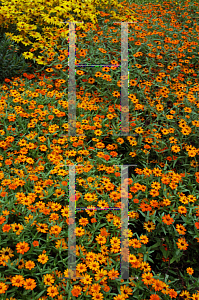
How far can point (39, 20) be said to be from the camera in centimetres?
504

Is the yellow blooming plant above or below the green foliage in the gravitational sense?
above

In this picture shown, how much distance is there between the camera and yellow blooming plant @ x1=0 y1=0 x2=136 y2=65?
4.77m

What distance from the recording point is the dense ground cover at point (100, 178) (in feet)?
7.50

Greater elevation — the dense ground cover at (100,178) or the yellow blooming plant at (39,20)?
the yellow blooming plant at (39,20)

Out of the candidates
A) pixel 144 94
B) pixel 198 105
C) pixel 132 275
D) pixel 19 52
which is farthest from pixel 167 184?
pixel 19 52

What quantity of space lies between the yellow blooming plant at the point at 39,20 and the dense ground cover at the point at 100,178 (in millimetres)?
202

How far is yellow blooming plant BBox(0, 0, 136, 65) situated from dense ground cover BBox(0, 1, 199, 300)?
202 mm

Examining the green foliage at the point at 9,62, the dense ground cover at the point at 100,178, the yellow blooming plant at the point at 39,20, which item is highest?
the yellow blooming plant at the point at 39,20

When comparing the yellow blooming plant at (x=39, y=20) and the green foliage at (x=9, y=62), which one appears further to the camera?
the yellow blooming plant at (x=39, y=20)

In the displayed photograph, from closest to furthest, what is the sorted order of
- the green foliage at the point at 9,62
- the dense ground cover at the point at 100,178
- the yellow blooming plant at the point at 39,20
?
1. the dense ground cover at the point at 100,178
2. the green foliage at the point at 9,62
3. the yellow blooming plant at the point at 39,20

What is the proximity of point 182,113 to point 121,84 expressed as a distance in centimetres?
106

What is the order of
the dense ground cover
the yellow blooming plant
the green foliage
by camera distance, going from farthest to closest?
the yellow blooming plant, the green foliage, the dense ground cover

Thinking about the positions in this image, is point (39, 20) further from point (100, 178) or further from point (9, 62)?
point (100, 178)

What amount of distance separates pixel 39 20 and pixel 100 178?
11.7 feet
